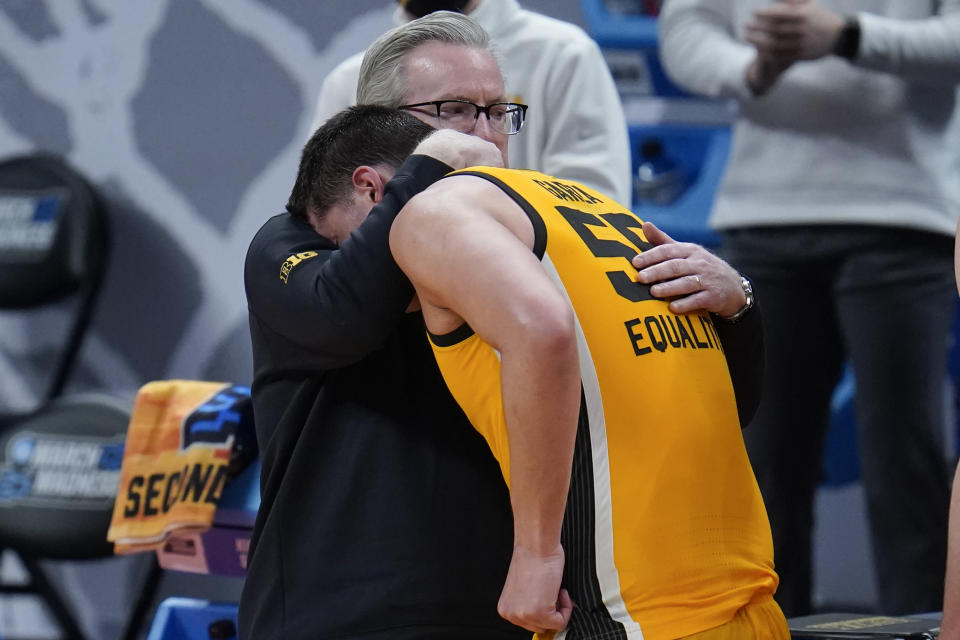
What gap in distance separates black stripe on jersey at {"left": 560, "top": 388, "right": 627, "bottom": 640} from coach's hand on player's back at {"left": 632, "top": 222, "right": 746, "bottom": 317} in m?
0.18

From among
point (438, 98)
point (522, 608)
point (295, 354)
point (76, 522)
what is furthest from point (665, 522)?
point (76, 522)

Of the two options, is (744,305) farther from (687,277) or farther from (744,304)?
(687,277)

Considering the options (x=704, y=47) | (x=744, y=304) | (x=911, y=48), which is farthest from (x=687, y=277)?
(x=704, y=47)

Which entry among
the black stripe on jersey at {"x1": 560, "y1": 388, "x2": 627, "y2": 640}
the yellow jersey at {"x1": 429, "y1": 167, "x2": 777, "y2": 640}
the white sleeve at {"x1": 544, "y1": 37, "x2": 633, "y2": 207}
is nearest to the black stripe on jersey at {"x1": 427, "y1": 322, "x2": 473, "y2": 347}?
the yellow jersey at {"x1": 429, "y1": 167, "x2": 777, "y2": 640}

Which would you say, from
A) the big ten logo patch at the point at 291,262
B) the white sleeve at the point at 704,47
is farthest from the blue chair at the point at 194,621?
the white sleeve at the point at 704,47

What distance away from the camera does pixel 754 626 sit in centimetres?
121

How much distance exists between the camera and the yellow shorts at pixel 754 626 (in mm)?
1164

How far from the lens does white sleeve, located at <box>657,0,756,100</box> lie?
8.24ft

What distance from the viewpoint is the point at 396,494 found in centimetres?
132

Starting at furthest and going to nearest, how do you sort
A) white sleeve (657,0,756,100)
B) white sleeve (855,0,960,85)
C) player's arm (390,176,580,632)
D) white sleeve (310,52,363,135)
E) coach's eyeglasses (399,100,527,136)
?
white sleeve (657,0,756,100)
white sleeve (310,52,363,135)
white sleeve (855,0,960,85)
coach's eyeglasses (399,100,527,136)
player's arm (390,176,580,632)

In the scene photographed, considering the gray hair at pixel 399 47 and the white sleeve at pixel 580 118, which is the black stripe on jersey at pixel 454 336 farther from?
the white sleeve at pixel 580 118

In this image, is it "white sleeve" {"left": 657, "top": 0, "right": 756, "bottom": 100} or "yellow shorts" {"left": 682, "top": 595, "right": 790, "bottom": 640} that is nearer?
"yellow shorts" {"left": 682, "top": 595, "right": 790, "bottom": 640}

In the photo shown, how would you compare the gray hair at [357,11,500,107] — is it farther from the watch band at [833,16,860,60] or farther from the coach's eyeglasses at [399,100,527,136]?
the watch band at [833,16,860,60]

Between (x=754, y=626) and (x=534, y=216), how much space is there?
46 centimetres
